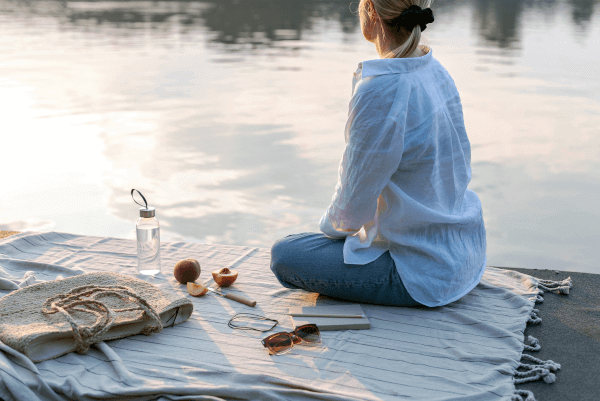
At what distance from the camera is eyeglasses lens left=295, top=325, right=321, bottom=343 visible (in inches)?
72.5

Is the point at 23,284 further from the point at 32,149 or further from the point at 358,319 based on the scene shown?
the point at 32,149

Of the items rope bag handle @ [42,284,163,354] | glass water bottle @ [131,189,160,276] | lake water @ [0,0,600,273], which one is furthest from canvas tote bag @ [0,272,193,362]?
lake water @ [0,0,600,273]

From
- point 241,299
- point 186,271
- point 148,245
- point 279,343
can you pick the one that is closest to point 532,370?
point 279,343

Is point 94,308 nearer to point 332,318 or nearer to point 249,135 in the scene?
point 332,318

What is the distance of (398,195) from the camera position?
1.92 m

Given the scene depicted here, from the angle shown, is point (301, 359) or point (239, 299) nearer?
point (301, 359)

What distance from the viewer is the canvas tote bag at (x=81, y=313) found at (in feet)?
5.55

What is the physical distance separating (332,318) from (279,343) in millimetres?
256

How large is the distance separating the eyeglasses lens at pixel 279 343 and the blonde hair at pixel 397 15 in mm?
935

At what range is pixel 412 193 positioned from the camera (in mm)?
1950

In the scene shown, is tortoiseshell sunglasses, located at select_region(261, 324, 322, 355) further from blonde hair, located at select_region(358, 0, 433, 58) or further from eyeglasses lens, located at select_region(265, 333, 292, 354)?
blonde hair, located at select_region(358, 0, 433, 58)

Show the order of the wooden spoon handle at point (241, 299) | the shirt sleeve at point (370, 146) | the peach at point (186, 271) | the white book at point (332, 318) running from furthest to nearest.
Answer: the peach at point (186, 271)
the wooden spoon handle at point (241, 299)
the white book at point (332, 318)
the shirt sleeve at point (370, 146)

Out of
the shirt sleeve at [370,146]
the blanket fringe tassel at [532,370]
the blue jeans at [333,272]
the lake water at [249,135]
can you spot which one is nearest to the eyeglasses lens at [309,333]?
the blue jeans at [333,272]

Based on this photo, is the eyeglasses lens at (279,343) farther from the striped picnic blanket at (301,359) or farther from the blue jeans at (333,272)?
the blue jeans at (333,272)
